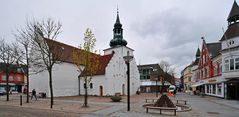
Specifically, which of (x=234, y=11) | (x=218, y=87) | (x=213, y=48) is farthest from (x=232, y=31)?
(x=213, y=48)

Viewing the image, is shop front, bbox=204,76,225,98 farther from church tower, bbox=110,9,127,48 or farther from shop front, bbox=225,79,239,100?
church tower, bbox=110,9,127,48

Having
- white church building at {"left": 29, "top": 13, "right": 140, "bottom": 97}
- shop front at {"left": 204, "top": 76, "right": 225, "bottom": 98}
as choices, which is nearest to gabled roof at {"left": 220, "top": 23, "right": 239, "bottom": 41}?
shop front at {"left": 204, "top": 76, "right": 225, "bottom": 98}

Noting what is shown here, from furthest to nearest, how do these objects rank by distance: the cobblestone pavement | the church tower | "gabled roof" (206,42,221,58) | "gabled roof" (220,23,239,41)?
1. the church tower
2. "gabled roof" (206,42,221,58)
3. "gabled roof" (220,23,239,41)
4. the cobblestone pavement

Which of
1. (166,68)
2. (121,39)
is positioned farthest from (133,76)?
(166,68)

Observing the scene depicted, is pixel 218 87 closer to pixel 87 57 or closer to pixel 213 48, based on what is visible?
pixel 213 48

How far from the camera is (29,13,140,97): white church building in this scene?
129ft

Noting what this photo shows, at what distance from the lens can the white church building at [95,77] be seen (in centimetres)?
3931

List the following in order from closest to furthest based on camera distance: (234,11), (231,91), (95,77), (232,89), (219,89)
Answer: (232,89) → (231,91) → (234,11) → (219,89) → (95,77)

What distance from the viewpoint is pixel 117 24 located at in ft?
161

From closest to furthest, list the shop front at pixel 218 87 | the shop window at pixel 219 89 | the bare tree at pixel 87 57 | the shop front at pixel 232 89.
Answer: the bare tree at pixel 87 57 < the shop front at pixel 232 89 < the shop front at pixel 218 87 < the shop window at pixel 219 89

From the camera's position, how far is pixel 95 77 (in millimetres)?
42375

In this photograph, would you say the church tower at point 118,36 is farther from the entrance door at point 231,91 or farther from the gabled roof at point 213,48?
the entrance door at point 231,91

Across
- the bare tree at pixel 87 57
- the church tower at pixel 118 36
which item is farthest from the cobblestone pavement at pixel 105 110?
the church tower at pixel 118 36

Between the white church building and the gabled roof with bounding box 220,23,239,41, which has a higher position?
the gabled roof with bounding box 220,23,239,41
